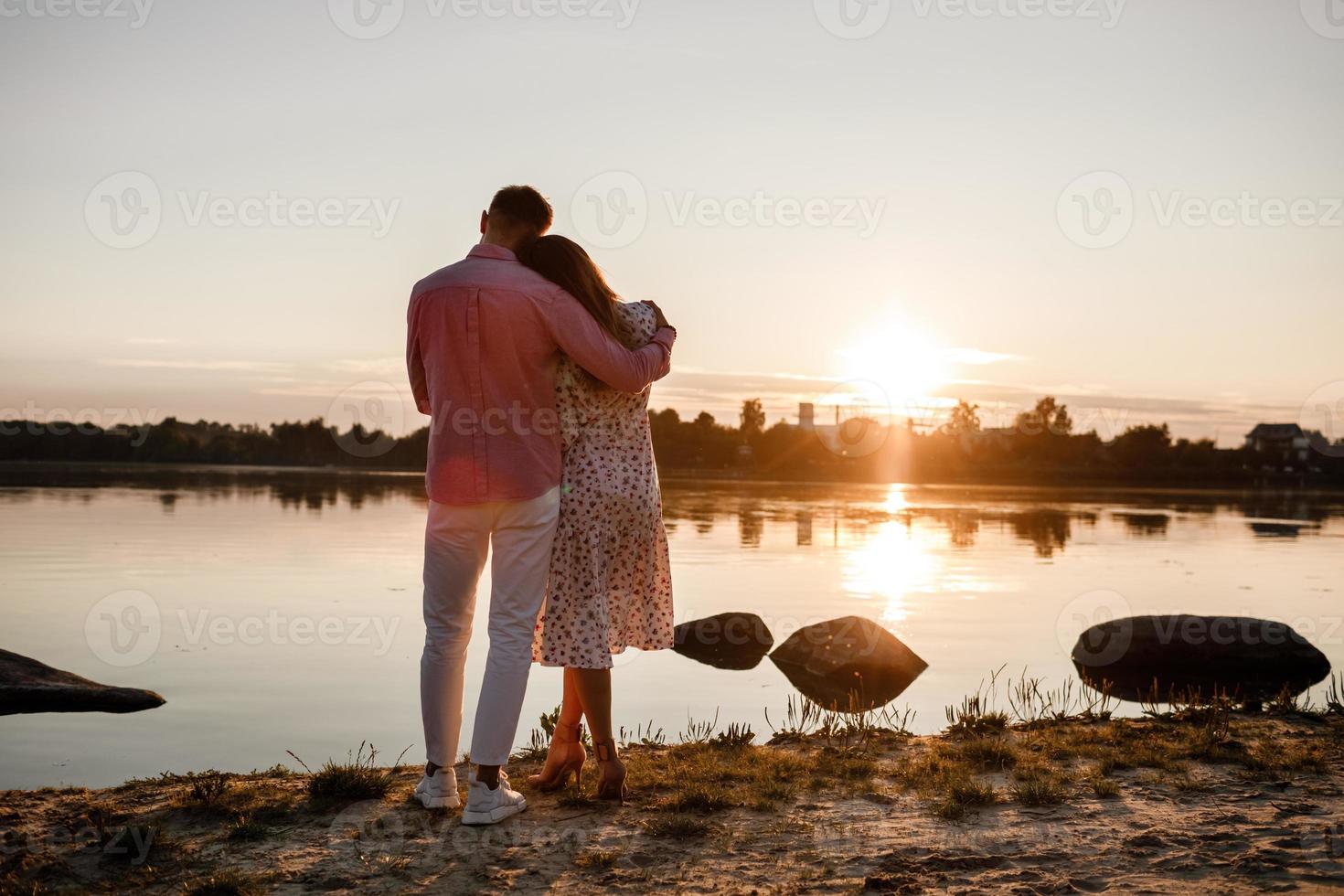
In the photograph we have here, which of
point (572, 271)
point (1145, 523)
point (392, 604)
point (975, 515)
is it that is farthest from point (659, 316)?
point (975, 515)

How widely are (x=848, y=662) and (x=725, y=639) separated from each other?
5.26 feet

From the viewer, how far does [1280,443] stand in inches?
4530

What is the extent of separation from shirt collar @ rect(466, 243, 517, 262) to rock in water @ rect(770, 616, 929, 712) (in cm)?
572

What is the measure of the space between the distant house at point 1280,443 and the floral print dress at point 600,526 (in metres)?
103

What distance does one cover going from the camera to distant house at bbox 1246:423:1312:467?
315 ft

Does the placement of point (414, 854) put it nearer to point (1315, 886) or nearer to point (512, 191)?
point (512, 191)

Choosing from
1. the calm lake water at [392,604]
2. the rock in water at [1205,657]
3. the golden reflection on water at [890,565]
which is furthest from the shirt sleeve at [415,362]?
the golden reflection on water at [890,565]

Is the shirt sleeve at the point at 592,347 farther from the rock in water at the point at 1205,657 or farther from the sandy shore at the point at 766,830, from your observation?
the rock in water at the point at 1205,657

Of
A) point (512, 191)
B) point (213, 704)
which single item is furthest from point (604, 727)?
point (213, 704)

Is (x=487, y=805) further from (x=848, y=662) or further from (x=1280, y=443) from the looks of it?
(x=1280, y=443)

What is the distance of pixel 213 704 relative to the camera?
27.1ft

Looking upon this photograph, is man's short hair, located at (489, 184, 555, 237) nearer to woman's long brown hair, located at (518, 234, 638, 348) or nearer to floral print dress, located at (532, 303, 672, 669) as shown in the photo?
woman's long brown hair, located at (518, 234, 638, 348)

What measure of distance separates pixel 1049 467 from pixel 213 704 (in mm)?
87912

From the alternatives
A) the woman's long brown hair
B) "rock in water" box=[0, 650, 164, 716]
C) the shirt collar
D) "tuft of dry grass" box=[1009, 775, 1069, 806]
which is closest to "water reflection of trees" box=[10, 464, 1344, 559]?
"rock in water" box=[0, 650, 164, 716]
